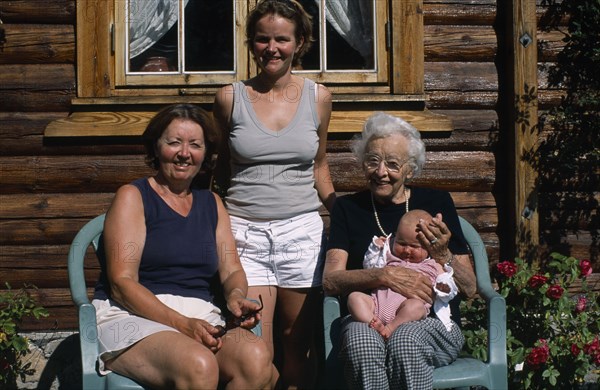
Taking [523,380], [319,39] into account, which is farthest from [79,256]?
[523,380]

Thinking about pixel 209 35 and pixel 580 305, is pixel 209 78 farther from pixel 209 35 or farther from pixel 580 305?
pixel 580 305

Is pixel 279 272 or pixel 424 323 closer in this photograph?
pixel 424 323

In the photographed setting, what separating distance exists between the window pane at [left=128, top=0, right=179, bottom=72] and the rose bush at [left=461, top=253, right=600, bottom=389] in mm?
1973

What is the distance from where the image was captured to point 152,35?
4.33 m

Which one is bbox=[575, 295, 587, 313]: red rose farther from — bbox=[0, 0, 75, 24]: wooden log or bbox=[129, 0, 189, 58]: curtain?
bbox=[0, 0, 75, 24]: wooden log

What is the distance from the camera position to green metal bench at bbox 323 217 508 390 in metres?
3.11

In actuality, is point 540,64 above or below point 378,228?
above

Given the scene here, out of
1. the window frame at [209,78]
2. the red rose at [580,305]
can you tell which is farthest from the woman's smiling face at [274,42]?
the red rose at [580,305]

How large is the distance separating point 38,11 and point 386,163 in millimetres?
2020

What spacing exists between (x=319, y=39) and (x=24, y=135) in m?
1.58

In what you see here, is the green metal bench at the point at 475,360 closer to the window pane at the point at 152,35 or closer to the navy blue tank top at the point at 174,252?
the navy blue tank top at the point at 174,252

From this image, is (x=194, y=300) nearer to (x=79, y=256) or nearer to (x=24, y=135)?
(x=79, y=256)

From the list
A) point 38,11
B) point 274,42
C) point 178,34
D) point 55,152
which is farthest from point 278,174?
point 38,11

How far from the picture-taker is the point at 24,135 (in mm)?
4215
